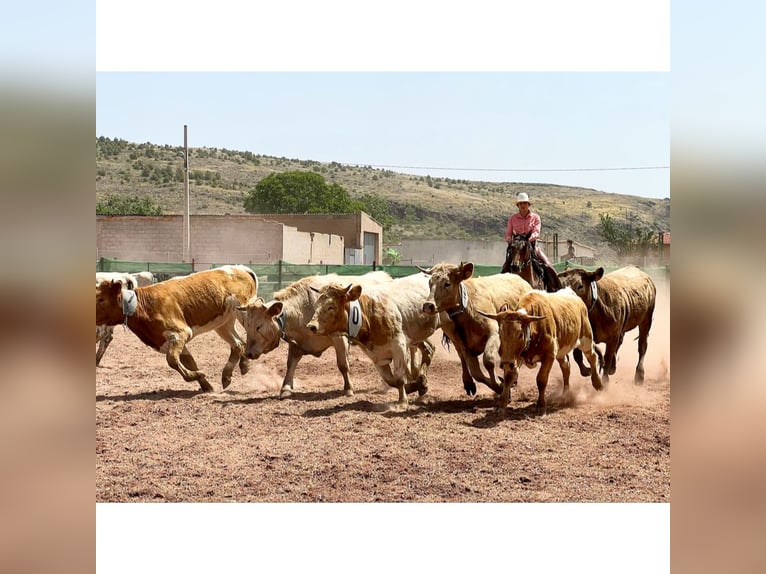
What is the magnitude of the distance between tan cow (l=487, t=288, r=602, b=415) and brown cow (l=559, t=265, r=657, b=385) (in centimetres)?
84

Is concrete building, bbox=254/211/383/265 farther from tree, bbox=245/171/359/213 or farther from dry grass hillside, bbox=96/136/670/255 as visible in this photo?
dry grass hillside, bbox=96/136/670/255

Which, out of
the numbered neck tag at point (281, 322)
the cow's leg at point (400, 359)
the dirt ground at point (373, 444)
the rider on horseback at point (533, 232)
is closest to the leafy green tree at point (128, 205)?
the dirt ground at point (373, 444)

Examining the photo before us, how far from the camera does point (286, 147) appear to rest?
229 ft

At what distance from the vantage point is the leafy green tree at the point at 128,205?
170ft

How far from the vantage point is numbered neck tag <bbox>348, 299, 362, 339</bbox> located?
884 centimetres

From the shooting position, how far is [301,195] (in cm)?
5584

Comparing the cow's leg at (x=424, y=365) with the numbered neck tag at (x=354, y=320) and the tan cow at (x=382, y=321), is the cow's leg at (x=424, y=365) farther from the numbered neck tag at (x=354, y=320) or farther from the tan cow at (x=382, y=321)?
the numbered neck tag at (x=354, y=320)

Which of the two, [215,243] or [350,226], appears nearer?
[215,243]
